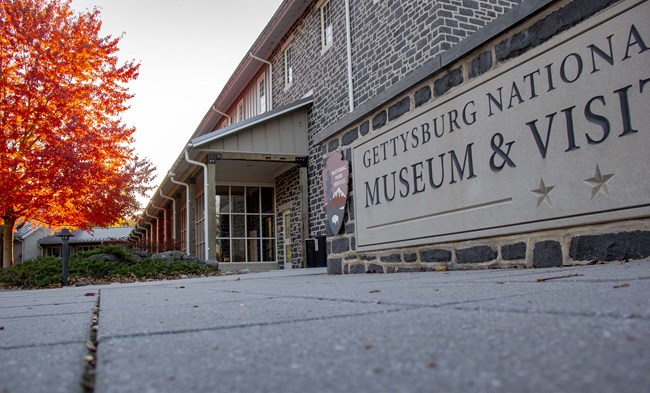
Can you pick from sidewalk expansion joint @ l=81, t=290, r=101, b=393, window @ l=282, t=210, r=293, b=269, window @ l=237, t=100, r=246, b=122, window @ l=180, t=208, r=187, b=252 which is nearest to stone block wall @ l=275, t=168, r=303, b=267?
window @ l=282, t=210, r=293, b=269

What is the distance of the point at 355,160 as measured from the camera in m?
6.14

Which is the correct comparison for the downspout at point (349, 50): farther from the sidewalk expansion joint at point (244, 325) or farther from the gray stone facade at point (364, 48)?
the sidewalk expansion joint at point (244, 325)

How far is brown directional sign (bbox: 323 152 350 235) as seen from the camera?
6.36 m

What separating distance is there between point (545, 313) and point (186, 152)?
1137 centimetres

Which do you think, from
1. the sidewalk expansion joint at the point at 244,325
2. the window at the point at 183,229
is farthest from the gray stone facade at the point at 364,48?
the window at the point at 183,229

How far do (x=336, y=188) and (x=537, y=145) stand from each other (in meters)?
3.12

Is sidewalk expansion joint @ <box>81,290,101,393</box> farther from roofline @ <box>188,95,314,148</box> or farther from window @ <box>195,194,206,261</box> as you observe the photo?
window @ <box>195,194,206,261</box>

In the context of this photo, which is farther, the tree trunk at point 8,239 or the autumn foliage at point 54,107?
the tree trunk at point 8,239

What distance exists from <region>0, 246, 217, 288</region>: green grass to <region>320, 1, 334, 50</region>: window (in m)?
6.05

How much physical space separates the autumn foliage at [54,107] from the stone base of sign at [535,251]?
34.0 ft

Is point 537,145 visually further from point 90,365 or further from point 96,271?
point 96,271

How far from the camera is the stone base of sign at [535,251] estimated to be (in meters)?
3.16

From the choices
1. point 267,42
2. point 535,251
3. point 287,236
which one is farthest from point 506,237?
point 267,42

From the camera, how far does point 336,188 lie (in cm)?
654
